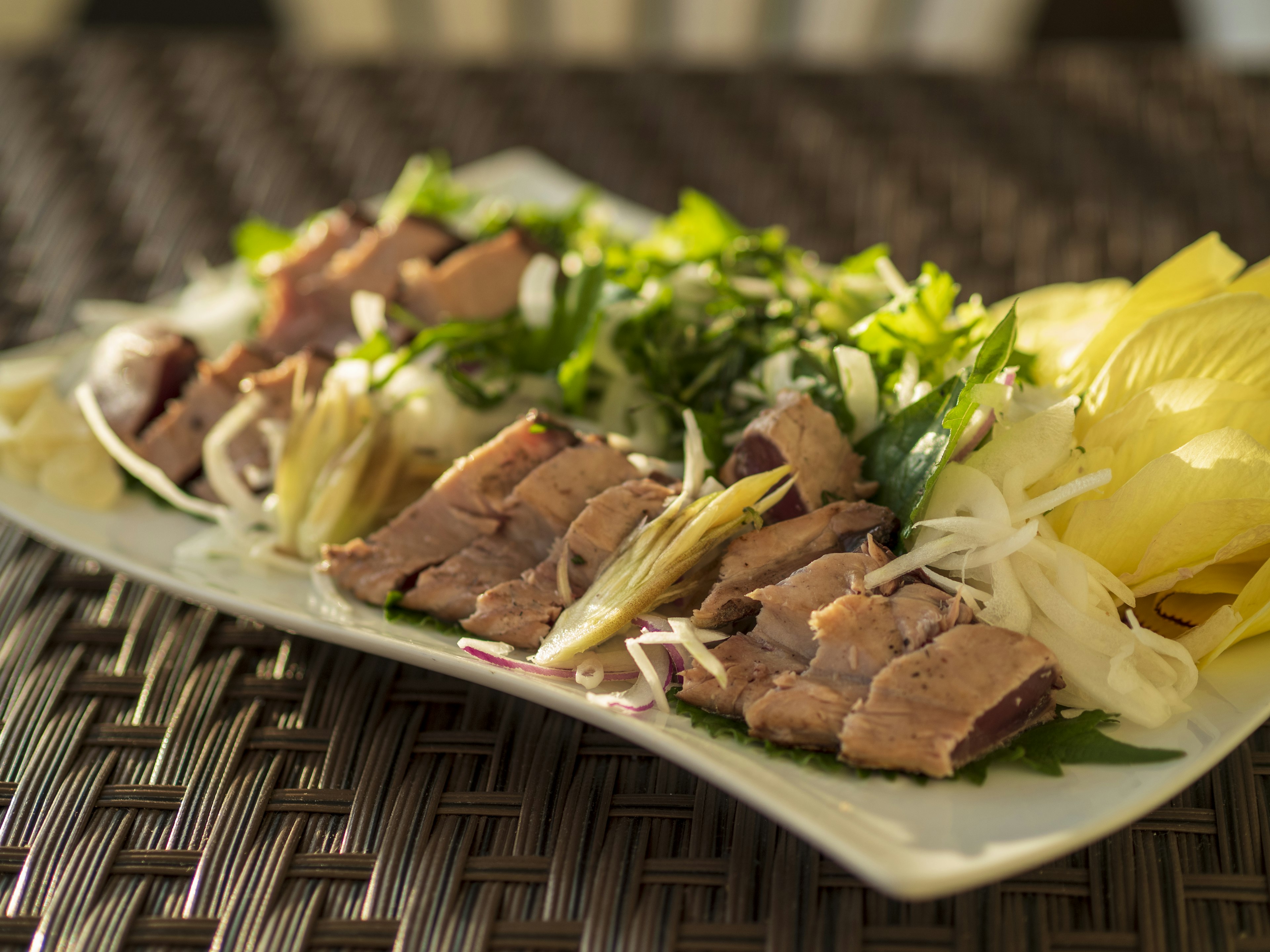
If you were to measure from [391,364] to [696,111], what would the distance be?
2434mm

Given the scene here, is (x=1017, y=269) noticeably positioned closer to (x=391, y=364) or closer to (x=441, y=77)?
(x=391, y=364)

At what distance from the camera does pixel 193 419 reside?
9.81ft

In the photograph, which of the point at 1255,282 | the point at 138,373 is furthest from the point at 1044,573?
the point at 138,373

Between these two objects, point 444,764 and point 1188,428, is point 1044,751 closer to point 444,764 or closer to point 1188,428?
point 1188,428

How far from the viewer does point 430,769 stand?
7.08 feet

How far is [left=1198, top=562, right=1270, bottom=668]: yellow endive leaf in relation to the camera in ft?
6.33

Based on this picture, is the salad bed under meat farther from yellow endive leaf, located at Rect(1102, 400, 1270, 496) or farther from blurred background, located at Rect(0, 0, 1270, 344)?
blurred background, located at Rect(0, 0, 1270, 344)

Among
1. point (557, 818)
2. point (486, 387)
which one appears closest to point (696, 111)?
point (486, 387)

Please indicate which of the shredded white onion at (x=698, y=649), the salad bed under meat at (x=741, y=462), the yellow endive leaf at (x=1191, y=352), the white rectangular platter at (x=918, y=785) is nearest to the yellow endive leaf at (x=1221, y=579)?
the salad bed under meat at (x=741, y=462)

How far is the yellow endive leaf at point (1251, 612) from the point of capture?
1930 mm

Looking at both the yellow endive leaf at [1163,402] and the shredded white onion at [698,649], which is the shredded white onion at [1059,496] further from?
the shredded white onion at [698,649]

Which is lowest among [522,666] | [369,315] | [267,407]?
[267,407]

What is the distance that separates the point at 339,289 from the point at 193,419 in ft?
2.04

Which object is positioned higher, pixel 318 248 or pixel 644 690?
pixel 644 690
